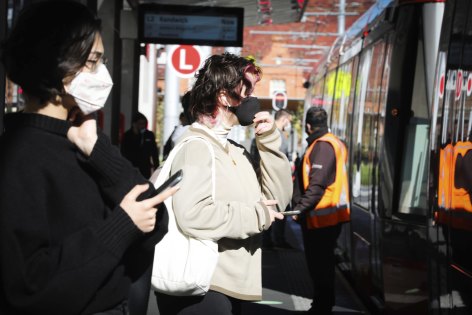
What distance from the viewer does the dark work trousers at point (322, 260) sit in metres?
8.27

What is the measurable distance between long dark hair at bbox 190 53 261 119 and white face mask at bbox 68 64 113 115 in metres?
1.64

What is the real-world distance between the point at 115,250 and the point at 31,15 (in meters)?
0.64

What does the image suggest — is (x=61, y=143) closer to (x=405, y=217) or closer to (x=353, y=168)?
(x=405, y=217)

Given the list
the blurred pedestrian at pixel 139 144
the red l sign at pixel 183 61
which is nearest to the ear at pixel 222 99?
the blurred pedestrian at pixel 139 144

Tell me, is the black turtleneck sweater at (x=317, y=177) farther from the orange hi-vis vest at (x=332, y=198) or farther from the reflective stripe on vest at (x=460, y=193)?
the reflective stripe on vest at (x=460, y=193)

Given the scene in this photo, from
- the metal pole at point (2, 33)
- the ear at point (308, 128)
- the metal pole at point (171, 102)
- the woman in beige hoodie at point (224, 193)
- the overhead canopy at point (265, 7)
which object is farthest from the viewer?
the metal pole at point (171, 102)

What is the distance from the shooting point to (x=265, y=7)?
16.9 metres

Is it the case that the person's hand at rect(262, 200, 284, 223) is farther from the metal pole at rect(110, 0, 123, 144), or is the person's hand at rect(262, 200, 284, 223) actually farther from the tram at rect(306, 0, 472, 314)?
the metal pole at rect(110, 0, 123, 144)

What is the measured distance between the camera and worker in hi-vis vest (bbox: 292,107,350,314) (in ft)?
27.0

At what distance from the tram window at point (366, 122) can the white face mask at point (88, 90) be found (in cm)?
635

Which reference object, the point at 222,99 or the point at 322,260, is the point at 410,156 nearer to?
the point at 322,260

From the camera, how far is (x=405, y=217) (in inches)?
300

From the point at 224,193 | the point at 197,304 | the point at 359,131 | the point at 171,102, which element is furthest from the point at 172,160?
the point at 171,102

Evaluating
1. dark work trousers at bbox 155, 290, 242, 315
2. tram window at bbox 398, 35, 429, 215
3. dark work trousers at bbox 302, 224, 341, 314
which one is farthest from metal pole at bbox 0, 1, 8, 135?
dark work trousers at bbox 302, 224, 341, 314
